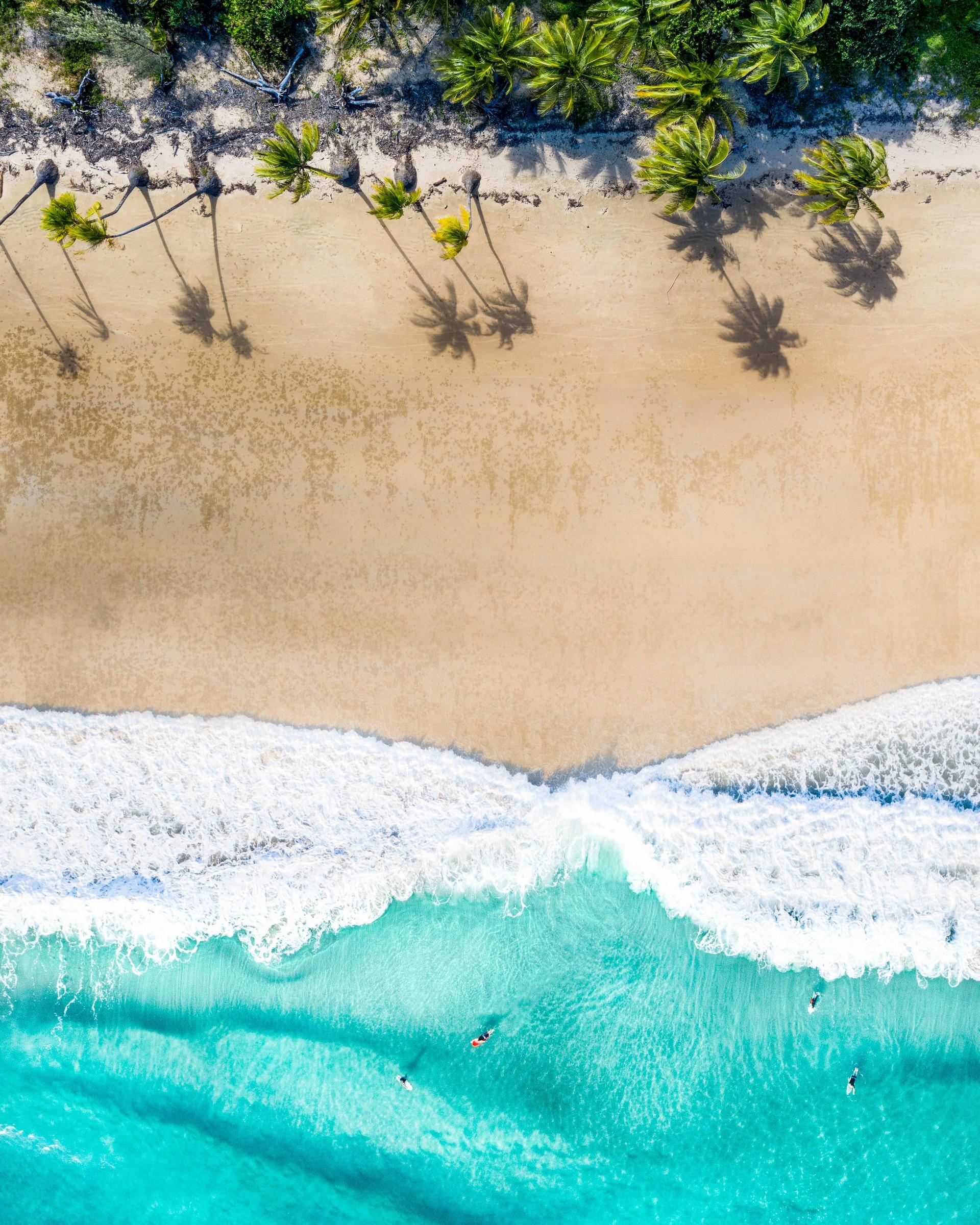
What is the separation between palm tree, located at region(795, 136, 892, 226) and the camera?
8828 mm

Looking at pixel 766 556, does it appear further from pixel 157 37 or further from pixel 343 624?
pixel 157 37

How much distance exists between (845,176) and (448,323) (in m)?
4.80

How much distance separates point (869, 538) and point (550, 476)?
3981mm

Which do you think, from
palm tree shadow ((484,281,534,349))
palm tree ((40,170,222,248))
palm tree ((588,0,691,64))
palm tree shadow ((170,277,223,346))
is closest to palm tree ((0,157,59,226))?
palm tree ((40,170,222,248))

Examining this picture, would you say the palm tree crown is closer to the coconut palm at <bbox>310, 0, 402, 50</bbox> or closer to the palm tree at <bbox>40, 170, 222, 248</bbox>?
the coconut palm at <bbox>310, 0, 402, 50</bbox>

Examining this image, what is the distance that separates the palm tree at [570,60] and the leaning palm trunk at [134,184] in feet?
15.8

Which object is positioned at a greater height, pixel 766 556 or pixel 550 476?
pixel 550 476

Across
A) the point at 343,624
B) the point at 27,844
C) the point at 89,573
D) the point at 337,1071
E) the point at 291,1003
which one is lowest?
the point at 337,1071

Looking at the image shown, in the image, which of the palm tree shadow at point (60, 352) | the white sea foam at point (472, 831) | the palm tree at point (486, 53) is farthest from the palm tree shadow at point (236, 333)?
the white sea foam at point (472, 831)

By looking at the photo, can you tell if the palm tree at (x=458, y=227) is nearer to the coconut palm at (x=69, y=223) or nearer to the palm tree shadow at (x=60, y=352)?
the coconut palm at (x=69, y=223)

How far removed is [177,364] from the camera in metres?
9.88

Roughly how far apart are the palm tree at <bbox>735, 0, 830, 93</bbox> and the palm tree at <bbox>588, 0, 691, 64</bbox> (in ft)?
2.43

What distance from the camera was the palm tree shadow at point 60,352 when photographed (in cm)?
988

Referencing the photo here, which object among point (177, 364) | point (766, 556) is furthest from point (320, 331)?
point (766, 556)
